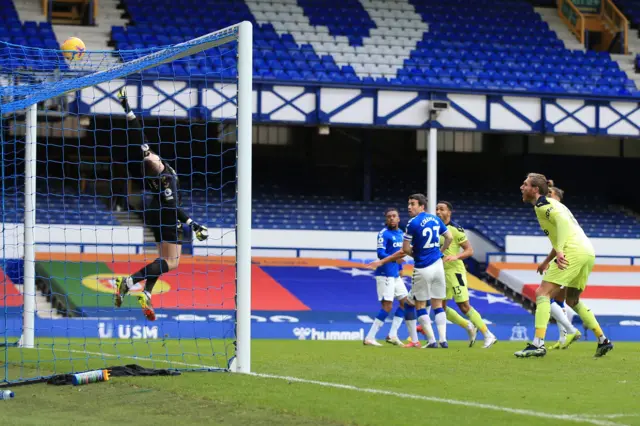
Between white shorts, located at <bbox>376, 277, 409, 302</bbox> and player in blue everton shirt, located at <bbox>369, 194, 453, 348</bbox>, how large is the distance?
144 centimetres

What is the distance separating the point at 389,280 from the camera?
16266mm

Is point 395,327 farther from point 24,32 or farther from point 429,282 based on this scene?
point 24,32

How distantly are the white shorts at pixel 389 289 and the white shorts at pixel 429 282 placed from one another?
1.63 m

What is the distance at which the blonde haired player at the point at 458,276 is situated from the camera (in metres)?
15.3

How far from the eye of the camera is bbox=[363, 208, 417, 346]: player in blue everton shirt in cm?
1582

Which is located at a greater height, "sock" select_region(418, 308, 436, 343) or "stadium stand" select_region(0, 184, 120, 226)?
"stadium stand" select_region(0, 184, 120, 226)

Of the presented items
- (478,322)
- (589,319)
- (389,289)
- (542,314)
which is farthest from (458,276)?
(542,314)

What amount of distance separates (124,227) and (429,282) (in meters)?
10.2

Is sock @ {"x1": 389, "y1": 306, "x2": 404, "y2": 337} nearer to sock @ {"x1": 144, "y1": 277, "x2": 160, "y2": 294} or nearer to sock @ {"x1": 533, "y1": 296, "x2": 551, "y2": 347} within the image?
sock @ {"x1": 533, "y1": 296, "x2": 551, "y2": 347}

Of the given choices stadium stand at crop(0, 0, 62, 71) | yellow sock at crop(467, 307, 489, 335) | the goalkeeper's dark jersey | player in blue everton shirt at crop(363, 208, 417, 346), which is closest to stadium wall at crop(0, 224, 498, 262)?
stadium stand at crop(0, 0, 62, 71)

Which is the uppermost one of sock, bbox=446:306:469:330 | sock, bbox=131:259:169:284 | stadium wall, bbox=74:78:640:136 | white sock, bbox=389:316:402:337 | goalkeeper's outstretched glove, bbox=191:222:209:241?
stadium wall, bbox=74:78:640:136

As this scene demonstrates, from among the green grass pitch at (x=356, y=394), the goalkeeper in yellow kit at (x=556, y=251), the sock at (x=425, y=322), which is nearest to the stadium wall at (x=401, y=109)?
the sock at (x=425, y=322)

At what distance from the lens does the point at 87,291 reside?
904 inches

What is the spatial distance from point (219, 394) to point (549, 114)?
2209 centimetres
